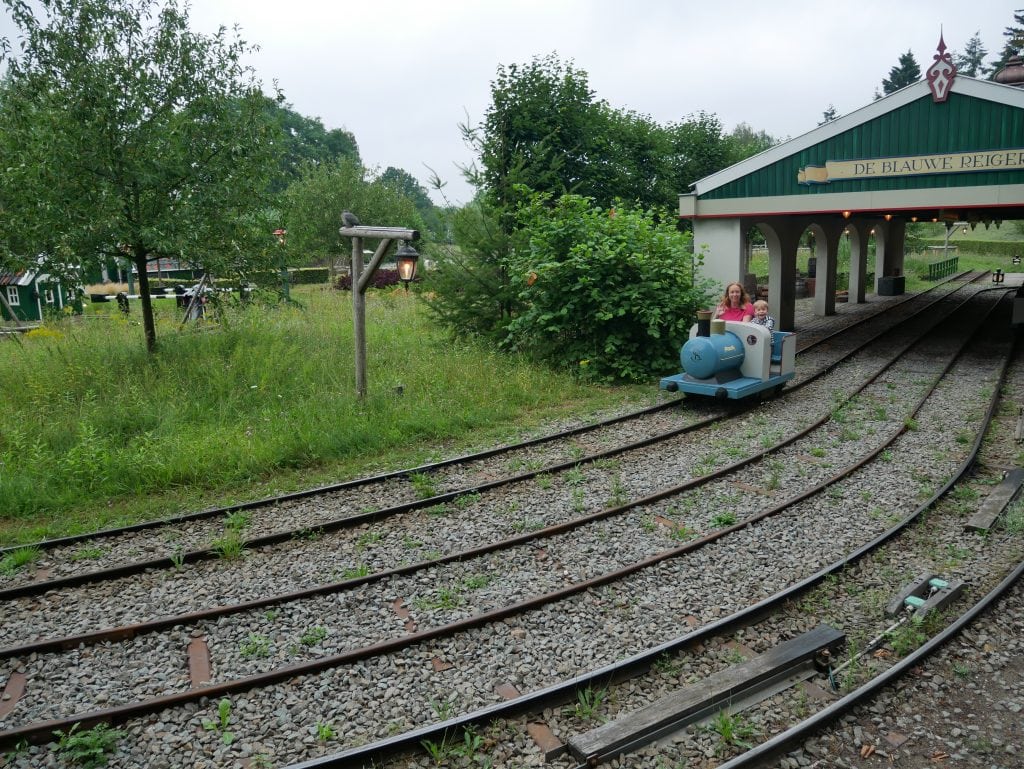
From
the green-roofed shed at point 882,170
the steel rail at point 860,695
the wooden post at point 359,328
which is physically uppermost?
the green-roofed shed at point 882,170

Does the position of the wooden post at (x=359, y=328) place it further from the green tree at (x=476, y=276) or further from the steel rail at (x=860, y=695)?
the steel rail at (x=860, y=695)

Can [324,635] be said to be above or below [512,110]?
below

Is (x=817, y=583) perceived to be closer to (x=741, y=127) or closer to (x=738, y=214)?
(x=738, y=214)

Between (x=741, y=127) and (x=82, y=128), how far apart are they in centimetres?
12755

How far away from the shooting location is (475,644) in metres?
5.28

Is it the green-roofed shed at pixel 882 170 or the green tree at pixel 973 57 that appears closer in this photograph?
the green-roofed shed at pixel 882 170

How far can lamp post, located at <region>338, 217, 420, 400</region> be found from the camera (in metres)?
10.3

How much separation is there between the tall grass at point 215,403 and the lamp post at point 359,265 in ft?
1.71

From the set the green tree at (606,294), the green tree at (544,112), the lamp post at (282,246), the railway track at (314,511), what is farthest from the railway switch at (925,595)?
the green tree at (544,112)

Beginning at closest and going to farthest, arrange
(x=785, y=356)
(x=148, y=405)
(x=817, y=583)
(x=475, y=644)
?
(x=475, y=644)
(x=817, y=583)
(x=148, y=405)
(x=785, y=356)

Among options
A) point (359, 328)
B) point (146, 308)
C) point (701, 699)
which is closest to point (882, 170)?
point (359, 328)

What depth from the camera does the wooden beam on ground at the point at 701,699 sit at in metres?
4.11

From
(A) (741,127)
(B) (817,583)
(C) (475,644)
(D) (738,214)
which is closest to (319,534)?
(C) (475,644)

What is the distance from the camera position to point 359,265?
37.0 ft
